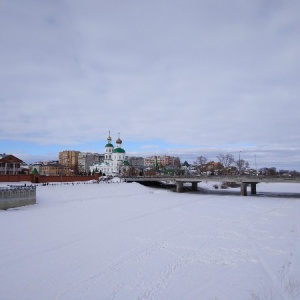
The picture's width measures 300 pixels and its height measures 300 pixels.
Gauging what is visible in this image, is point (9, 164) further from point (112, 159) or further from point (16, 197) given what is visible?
point (16, 197)

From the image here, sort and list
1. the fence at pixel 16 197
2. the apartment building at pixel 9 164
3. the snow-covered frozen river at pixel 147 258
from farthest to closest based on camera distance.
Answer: the apartment building at pixel 9 164 → the fence at pixel 16 197 → the snow-covered frozen river at pixel 147 258

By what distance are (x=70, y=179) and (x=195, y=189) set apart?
31.1 metres

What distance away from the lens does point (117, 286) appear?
13.1 m

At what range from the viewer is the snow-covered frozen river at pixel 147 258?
1265 cm

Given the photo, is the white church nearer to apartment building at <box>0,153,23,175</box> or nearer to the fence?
apartment building at <box>0,153,23,175</box>

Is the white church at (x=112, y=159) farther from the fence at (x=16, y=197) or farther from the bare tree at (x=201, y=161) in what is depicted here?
the fence at (x=16, y=197)

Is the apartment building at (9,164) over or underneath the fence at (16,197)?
over

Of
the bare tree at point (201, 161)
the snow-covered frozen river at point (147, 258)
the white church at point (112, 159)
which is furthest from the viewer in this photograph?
the bare tree at point (201, 161)

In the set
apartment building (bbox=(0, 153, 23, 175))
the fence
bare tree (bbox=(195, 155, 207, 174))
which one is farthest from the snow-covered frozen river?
bare tree (bbox=(195, 155, 207, 174))

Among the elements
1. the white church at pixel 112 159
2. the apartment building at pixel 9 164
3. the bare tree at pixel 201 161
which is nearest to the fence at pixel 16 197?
the apartment building at pixel 9 164

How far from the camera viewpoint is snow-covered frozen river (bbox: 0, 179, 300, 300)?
12648 mm

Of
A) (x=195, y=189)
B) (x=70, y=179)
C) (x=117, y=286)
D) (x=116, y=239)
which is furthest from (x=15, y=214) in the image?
(x=195, y=189)

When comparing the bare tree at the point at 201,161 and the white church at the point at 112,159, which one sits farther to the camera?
the bare tree at the point at 201,161

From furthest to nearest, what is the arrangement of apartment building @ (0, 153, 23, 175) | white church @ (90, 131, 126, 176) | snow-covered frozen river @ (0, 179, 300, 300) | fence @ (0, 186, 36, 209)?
white church @ (90, 131, 126, 176) → apartment building @ (0, 153, 23, 175) → fence @ (0, 186, 36, 209) → snow-covered frozen river @ (0, 179, 300, 300)
